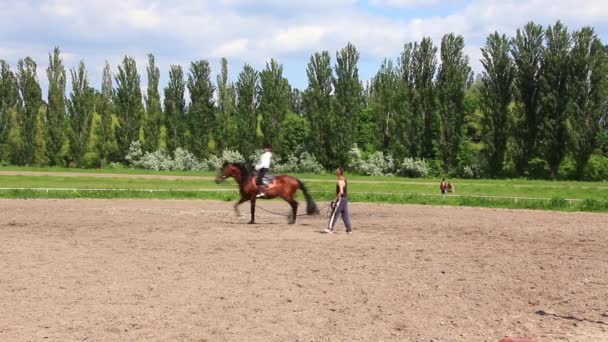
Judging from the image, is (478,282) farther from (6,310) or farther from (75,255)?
(75,255)

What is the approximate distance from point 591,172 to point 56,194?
117 ft

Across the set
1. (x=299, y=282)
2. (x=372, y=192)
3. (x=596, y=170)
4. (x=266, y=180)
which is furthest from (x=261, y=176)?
(x=596, y=170)

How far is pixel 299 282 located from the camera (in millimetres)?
10703

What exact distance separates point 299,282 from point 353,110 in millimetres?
45090

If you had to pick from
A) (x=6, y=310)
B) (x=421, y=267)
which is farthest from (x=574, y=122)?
(x=6, y=310)

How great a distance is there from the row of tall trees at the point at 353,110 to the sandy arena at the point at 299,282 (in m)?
29.9

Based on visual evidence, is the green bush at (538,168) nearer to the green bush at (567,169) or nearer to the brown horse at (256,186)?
the green bush at (567,169)

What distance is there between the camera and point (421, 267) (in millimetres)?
12234

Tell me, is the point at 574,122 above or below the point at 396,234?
above

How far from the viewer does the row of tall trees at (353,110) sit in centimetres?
4734

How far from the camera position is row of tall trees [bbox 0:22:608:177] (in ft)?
155

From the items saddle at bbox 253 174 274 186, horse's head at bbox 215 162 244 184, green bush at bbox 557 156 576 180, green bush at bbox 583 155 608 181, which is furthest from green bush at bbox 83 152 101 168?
saddle at bbox 253 174 274 186

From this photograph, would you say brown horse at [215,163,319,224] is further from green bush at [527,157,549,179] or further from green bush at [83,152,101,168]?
green bush at [83,152,101,168]

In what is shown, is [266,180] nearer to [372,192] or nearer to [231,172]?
[231,172]
